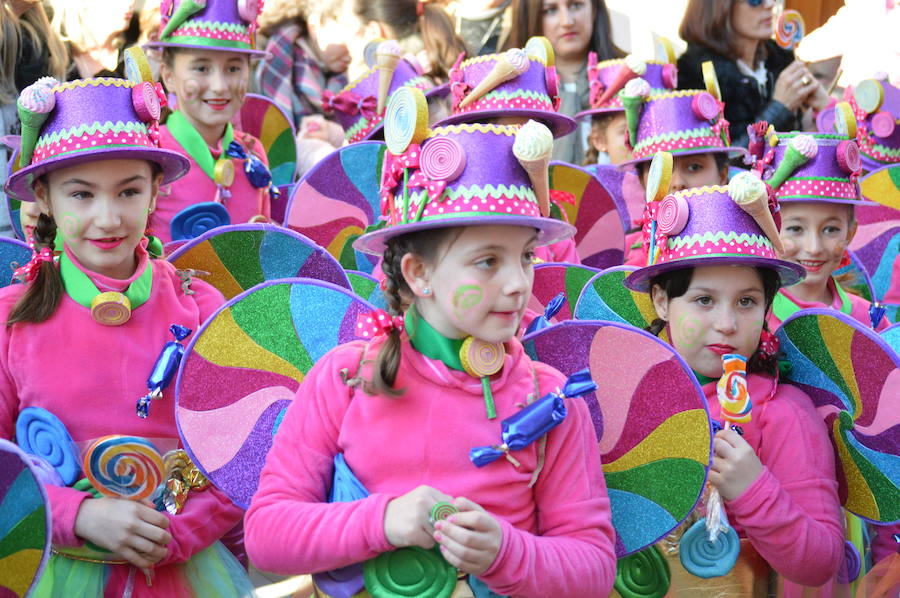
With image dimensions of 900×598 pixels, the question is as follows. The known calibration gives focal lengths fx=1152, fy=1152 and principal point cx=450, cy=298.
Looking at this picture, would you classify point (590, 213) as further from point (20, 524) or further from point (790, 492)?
point (20, 524)

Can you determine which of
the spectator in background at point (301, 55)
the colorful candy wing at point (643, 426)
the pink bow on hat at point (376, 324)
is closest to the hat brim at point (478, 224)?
the pink bow on hat at point (376, 324)

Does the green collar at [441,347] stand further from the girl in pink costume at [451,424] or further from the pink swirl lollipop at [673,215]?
the pink swirl lollipop at [673,215]

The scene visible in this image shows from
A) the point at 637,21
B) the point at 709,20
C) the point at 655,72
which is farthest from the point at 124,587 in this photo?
the point at 637,21

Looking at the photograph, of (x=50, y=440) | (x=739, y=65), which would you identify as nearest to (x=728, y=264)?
(x=50, y=440)

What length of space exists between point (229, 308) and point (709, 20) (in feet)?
12.5

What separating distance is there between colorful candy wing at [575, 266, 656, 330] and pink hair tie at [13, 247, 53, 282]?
1.37m

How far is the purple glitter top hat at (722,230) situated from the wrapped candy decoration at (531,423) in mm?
710

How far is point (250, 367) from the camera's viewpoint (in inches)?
95.8

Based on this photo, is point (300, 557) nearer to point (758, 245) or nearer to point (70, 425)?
point (70, 425)

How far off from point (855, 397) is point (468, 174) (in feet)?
3.53

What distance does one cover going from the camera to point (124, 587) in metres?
2.47

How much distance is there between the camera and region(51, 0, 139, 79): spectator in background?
506 centimetres

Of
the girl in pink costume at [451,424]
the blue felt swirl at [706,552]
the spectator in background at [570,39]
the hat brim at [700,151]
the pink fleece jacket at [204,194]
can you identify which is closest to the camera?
the girl in pink costume at [451,424]

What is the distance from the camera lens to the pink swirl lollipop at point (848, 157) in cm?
349
